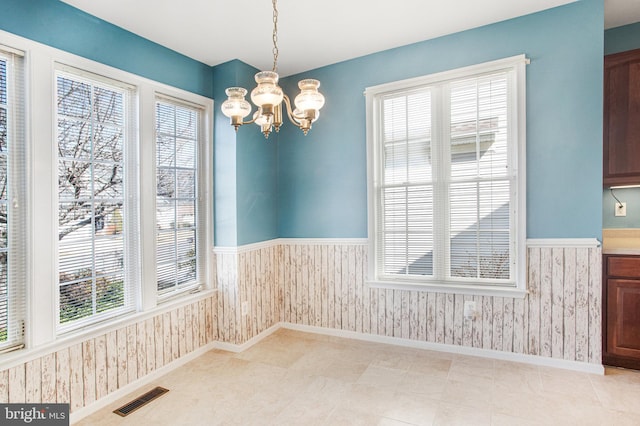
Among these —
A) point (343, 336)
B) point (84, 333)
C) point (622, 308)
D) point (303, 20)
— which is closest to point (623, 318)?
point (622, 308)

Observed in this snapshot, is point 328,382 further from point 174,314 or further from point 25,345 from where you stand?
point 25,345

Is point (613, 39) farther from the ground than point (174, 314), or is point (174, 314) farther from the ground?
point (613, 39)

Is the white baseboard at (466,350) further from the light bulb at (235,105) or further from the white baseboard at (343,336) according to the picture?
the light bulb at (235,105)

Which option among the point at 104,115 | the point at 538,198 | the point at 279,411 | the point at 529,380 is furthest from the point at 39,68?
the point at 529,380

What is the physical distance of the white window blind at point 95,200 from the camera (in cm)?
236

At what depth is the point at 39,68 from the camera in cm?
219

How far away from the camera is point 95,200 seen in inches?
99.4

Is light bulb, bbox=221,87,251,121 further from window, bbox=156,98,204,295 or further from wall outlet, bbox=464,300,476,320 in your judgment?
wall outlet, bbox=464,300,476,320

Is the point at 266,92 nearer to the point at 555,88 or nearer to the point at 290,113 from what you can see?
the point at 290,113

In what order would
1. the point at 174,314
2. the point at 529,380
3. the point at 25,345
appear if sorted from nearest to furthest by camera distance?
the point at 25,345
the point at 529,380
the point at 174,314

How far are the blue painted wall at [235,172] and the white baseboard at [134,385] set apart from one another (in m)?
1.02

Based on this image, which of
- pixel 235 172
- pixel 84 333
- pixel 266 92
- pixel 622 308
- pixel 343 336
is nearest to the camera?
pixel 266 92

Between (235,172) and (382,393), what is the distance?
7.38 feet

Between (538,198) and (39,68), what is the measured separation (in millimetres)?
3627
